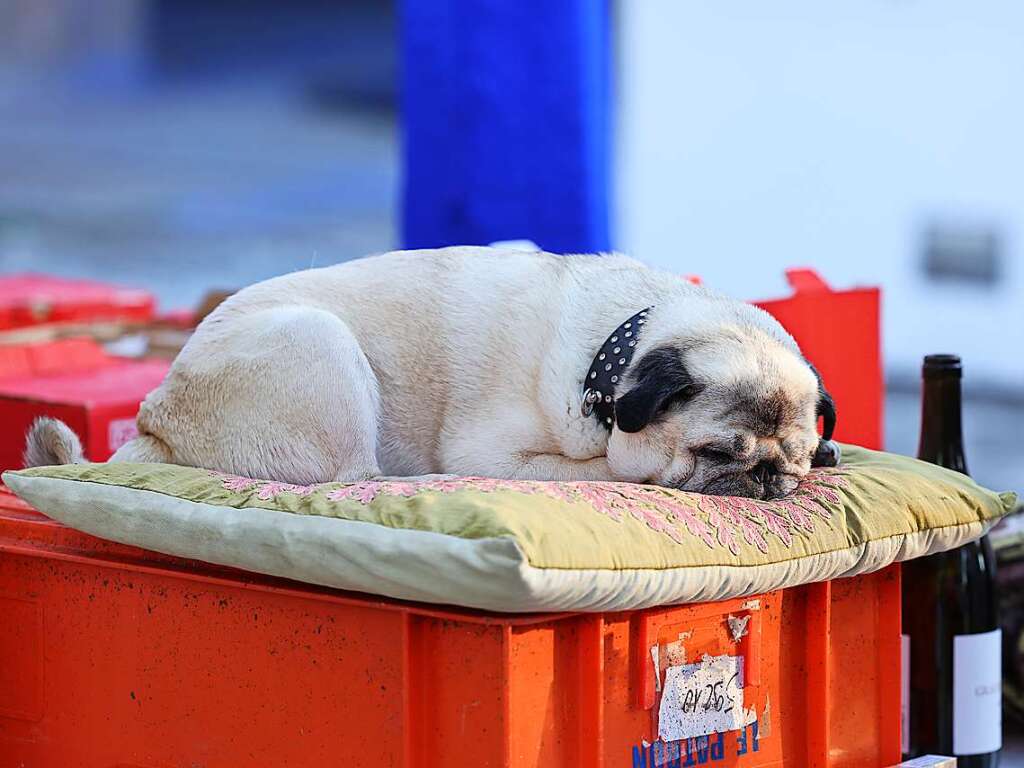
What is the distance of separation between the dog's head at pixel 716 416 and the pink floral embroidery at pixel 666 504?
0.09 metres

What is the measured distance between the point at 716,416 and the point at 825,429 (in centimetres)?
27

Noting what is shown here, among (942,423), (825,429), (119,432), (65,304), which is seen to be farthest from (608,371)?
(65,304)

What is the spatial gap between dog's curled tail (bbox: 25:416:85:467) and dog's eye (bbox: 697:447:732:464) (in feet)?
3.18

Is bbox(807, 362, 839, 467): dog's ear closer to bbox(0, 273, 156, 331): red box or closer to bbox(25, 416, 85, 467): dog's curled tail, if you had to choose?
bbox(25, 416, 85, 467): dog's curled tail

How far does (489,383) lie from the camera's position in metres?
2.08

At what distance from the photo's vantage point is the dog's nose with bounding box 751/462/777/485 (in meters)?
1.82

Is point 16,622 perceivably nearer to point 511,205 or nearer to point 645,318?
point 645,318

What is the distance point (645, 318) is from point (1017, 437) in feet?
10.3

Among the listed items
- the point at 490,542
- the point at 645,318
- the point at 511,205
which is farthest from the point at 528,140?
the point at 490,542

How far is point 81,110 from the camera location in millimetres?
14680

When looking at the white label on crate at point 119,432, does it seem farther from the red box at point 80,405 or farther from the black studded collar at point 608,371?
the black studded collar at point 608,371

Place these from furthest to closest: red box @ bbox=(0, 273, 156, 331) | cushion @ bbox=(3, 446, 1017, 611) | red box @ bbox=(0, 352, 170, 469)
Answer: red box @ bbox=(0, 273, 156, 331) → red box @ bbox=(0, 352, 170, 469) → cushion @ bbox=(3, 446, 1017, 611)

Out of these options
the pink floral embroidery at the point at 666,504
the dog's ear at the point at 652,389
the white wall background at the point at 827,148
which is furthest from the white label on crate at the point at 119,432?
the white wall background at the point at 827,148

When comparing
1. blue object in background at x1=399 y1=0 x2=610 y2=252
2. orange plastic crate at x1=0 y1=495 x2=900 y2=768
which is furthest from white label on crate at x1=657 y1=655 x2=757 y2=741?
blue object in background at x1=399 y1=0 x2=610 y2=252
